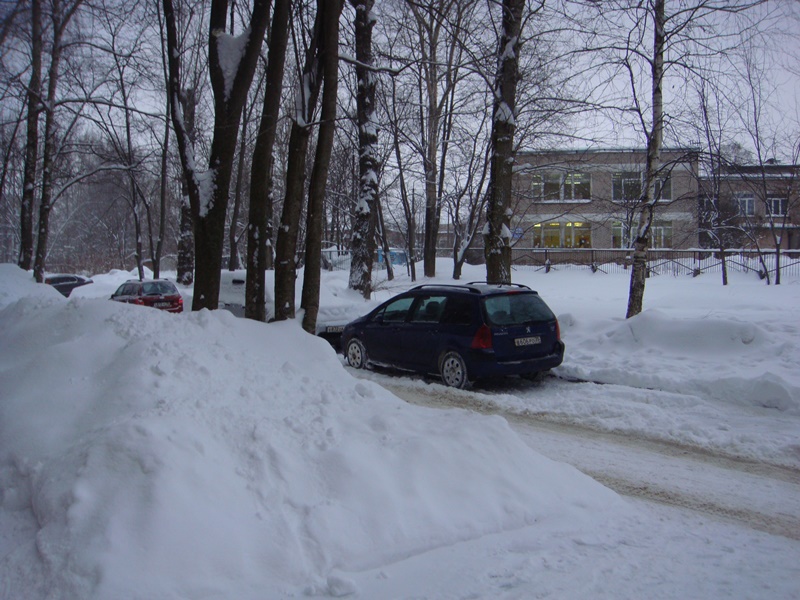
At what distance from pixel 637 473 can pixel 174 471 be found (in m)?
3.98

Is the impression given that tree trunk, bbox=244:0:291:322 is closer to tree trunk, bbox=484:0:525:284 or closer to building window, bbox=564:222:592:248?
tree trunk, bbox=484:0:525:284

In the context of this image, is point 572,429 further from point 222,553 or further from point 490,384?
point 222,553

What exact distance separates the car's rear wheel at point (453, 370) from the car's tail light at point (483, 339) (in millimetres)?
367

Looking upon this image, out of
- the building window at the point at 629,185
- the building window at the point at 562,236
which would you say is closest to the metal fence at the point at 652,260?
the building window at the point at 629,185

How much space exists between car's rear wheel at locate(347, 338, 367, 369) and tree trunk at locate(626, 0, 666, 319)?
5615mm

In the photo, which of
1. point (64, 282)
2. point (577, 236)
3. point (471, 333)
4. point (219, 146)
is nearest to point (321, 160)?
point (219, 146)

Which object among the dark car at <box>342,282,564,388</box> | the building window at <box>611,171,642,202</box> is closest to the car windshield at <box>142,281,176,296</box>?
the dark car at <box>342,282,564,388</box>

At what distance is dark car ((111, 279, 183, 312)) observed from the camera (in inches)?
765

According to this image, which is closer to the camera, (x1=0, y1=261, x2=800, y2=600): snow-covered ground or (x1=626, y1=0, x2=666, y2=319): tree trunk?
(x1=0, y1=261, x2=800, y2=600): snow-covered ground

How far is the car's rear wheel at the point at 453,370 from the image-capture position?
927cm

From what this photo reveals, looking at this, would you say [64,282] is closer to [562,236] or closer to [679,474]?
[562,236]

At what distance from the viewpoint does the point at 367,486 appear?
422 cm

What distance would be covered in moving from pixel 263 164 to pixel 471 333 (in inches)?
153

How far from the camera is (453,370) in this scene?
9469mm
